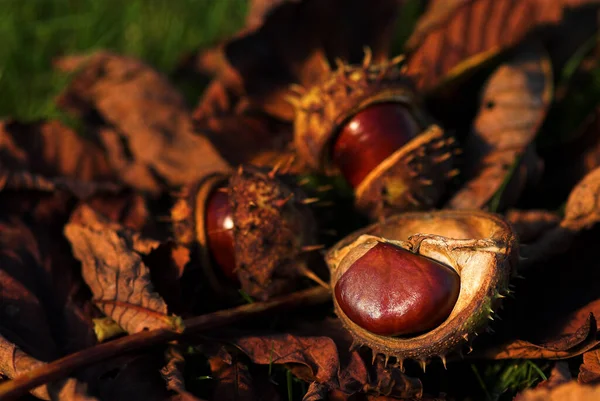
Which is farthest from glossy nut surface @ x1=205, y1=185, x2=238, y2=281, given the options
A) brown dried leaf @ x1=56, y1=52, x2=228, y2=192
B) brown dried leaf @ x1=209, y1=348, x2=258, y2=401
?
brown dried leaf @ x1=56, y1=52, x2=228, y2=192

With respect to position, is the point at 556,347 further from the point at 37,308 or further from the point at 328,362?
the point at 37,308

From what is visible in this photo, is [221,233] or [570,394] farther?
[221,233]

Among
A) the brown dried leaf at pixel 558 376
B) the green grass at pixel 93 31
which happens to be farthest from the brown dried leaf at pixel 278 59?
the brown dried leaf at pixel 558 376

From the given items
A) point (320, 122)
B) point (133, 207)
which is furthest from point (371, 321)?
point (133, 207)

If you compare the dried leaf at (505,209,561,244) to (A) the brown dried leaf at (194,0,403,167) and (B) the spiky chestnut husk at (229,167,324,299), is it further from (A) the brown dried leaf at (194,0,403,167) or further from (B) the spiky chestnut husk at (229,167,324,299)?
(A) the brown dried leaf at (194,0,403,167)

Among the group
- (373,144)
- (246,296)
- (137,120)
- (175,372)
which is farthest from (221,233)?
(137,120)
